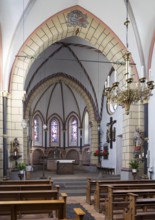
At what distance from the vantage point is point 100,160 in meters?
19.9

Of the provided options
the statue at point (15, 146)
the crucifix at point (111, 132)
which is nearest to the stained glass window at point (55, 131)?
the crucifix at point (111, 132)

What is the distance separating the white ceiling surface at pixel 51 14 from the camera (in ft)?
39.0

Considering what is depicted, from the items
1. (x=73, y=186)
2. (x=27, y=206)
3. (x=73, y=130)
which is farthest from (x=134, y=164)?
(x=73, y=130)

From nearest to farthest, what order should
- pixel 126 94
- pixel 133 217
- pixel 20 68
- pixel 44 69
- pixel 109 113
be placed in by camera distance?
pixel 133 217 → pixel 126 94 → pixel 20 68 → pixel 109 113 → pixel 44 69

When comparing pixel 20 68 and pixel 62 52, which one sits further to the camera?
pixel 62 52

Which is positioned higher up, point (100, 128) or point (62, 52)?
point (62, 52)

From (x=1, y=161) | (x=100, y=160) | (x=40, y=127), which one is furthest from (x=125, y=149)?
(x=40, y=127)

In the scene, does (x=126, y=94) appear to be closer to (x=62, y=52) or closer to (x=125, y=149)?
(x=125, y=149)

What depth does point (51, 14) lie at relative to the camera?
1302cm

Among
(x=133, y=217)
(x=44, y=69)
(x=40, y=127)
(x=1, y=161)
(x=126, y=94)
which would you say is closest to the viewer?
(x=133, y=217)

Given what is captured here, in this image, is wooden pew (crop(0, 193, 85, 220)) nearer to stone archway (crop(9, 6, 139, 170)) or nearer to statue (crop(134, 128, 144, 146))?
statue (crop(134, 128, 144, 146))

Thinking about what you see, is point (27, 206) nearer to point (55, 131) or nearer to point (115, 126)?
point (115, 126)

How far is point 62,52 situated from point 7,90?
263 inches

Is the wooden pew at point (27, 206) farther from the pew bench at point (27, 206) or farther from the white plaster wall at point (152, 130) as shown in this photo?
the white plaster wall at point (152, 130)
